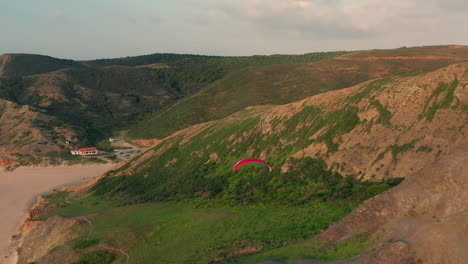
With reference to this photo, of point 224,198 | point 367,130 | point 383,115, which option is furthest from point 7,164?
point 383,115

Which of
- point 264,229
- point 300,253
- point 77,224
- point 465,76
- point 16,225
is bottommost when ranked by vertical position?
point 16,225

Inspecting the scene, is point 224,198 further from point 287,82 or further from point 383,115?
point 287,82

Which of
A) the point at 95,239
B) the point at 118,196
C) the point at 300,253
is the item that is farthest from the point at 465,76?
the point at 118,196

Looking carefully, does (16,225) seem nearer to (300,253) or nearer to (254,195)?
(254,195)

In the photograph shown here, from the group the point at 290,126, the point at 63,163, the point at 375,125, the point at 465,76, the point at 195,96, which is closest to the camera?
the point at 465,76

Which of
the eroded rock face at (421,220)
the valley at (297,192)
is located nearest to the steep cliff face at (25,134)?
the valley at (297,192)

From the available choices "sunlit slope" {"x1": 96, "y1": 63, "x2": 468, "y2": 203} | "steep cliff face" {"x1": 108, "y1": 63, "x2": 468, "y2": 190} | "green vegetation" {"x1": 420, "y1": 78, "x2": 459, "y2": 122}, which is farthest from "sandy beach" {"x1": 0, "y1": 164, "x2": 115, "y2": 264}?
"green vegetation" {"x1": 420, "y1": 78, "x2": 459, "y2": 122}

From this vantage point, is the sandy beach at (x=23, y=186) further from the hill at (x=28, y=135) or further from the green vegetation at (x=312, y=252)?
the green vegetation at (x=312, y=252)
